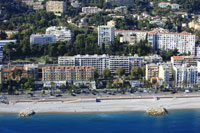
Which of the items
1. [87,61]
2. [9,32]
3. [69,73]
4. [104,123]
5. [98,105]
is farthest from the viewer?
[9,32]

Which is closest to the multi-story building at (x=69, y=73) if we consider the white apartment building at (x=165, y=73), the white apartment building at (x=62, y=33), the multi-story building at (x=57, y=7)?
the white apartment building at (x=165, y=73)

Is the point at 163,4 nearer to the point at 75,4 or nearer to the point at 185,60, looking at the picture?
the point at 75,4

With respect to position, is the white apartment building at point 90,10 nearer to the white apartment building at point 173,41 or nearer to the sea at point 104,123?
the white apartment building at point 173,41

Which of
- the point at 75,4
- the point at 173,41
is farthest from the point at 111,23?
the point at 75,4

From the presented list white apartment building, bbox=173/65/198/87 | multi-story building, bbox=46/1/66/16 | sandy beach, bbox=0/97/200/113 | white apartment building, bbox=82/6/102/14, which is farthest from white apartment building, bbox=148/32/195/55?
multi-story building, bbox=46/1/66/16

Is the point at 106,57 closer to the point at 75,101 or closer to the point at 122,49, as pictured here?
the point at 122,49

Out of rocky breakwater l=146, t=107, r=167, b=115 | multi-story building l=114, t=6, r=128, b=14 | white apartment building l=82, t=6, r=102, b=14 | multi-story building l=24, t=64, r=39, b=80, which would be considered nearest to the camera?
rocky breakwater l=146, t=107, r=167, b=115

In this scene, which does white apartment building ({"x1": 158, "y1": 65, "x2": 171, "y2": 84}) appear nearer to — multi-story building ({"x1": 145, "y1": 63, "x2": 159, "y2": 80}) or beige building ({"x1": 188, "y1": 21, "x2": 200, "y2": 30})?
multi-story building ({"x1": 145, "y1": 63, "x2": 159, "y2": 80})
